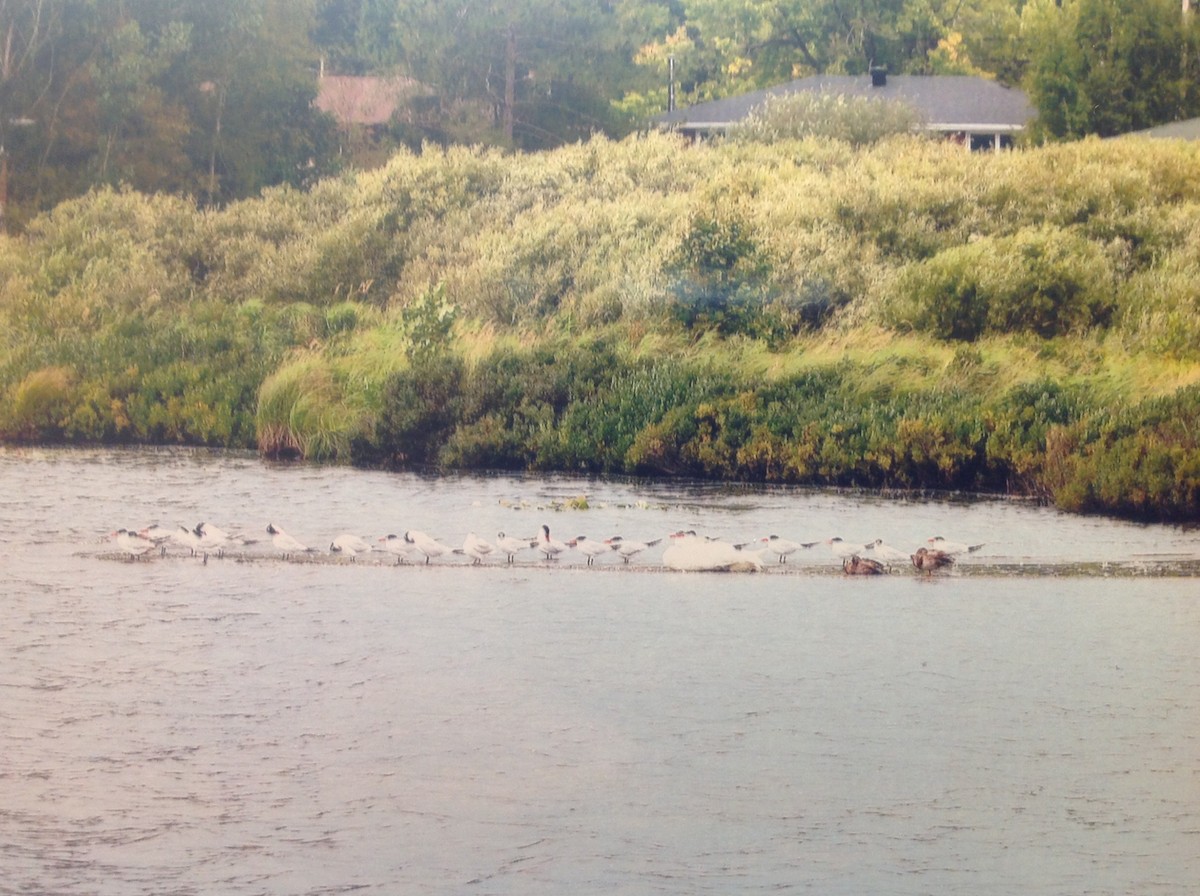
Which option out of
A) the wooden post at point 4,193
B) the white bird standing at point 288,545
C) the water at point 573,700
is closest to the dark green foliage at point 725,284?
the water at point 573,700

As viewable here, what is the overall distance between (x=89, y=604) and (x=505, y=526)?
1.28 meters

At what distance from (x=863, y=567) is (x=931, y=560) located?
210mm

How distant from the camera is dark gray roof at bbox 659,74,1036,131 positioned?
211 inches

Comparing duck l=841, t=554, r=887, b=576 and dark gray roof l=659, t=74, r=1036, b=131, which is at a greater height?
dark gray roof l=659, t=74, r=1036, b=131

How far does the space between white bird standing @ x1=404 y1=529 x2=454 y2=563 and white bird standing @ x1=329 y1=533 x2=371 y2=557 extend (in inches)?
5.2

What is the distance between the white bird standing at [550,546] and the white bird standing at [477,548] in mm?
152

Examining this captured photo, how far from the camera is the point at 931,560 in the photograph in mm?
4402

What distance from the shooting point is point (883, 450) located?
15.6 ft

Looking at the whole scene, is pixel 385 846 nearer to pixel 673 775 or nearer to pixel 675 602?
pixel 673 775

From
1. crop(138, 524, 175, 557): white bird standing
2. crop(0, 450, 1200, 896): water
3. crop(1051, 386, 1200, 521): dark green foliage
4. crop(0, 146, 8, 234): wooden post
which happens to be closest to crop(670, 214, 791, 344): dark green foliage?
crop(0, 450, 1200, 896): water

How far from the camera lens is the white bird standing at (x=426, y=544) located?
459 centimetres

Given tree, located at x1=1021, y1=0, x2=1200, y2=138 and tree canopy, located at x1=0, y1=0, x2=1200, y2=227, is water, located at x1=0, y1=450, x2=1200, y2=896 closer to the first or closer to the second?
tree canopy, located at x1=0, y1=0, x2=1200, y2=227

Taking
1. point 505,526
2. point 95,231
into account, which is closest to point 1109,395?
point 505,526

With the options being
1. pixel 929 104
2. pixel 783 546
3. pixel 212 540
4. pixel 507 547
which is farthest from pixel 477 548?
pixel 929 104
